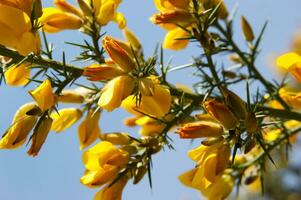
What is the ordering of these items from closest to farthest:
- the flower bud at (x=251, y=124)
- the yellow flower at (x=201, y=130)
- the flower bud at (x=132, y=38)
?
the flower bud at (x=251, y=124) → the yellow flower at (x=201, y=130) → the flower bud at (x=132, y=38)

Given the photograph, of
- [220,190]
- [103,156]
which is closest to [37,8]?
[103,156]

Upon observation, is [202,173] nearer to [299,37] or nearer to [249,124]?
[249,124]

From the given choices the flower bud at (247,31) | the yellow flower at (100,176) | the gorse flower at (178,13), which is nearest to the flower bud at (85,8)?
the gorse flower at (178,13)

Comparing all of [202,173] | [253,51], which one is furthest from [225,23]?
[202,173]

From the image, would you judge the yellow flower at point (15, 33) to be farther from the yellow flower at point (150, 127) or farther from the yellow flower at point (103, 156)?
the yellow flower at point (150, 127)

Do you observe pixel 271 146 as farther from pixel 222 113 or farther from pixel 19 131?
pixel 19 131

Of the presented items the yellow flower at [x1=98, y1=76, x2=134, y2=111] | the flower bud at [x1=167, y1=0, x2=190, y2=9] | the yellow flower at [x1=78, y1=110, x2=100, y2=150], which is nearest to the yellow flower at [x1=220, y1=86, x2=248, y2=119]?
the yellow flower at [x1=98, y1=76, x2=134, y2=111]

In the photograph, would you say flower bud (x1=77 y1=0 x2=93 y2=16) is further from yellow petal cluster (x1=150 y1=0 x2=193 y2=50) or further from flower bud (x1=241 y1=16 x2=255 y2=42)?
flower bud (x1=241 y1=16 x2=255 y2=42)
